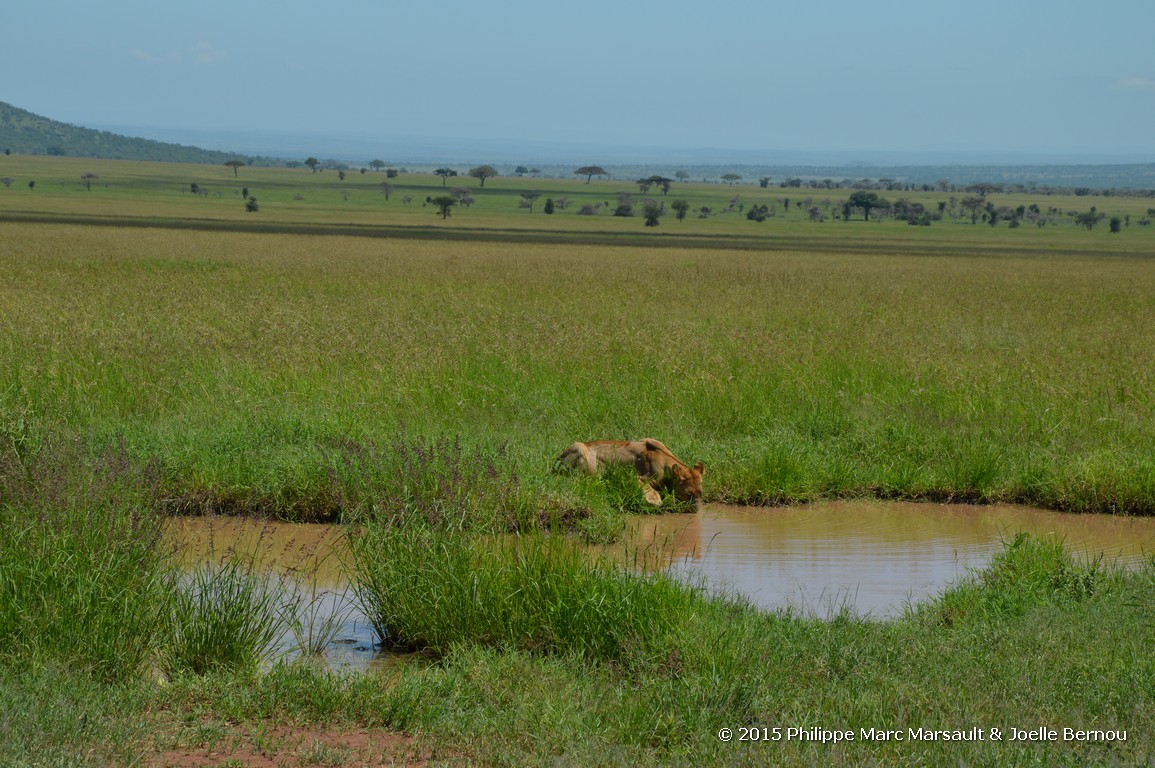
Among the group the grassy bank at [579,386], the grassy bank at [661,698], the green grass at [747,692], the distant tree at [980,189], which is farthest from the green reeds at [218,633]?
the distant tree at [980,189]

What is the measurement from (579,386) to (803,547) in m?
4.63

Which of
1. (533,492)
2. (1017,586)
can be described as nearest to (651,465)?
(533,492)

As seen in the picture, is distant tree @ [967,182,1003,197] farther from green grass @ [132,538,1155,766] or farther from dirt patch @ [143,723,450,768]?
dirt patch @ [143,723,450,768]

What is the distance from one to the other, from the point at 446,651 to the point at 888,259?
4384 cm

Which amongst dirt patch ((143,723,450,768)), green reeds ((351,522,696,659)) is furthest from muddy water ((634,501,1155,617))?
dirt patch ((143,723,450,768))

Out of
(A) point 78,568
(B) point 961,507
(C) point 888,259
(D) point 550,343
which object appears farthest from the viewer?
(C) point 888,259

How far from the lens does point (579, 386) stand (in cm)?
1288

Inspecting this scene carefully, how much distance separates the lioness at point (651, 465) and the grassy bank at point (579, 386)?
0.33m

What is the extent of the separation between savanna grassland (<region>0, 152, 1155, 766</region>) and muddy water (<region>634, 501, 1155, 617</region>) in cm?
37

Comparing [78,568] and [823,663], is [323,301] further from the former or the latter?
[823,663]

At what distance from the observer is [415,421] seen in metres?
11.4

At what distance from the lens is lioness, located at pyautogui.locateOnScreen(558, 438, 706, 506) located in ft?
31.0

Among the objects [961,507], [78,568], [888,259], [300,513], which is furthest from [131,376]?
[888,259]

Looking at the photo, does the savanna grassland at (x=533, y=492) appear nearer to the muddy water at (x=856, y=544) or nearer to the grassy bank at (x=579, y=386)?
the grassy bank at (x=579, y=386)
